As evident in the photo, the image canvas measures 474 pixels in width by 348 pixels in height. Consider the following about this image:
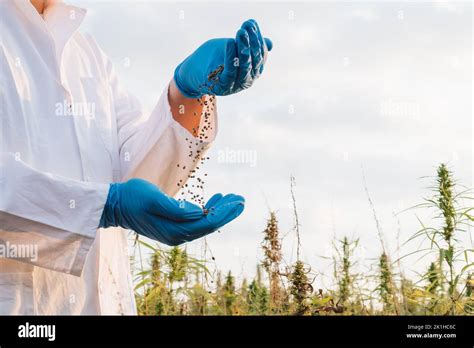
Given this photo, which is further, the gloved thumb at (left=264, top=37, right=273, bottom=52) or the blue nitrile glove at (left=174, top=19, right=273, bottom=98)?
the gloved thumb at (left=264, top=37, right=273, bottom=52)

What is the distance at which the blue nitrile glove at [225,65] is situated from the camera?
2139mm

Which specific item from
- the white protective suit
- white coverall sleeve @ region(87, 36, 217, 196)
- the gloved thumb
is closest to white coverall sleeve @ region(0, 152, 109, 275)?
the white protective suit

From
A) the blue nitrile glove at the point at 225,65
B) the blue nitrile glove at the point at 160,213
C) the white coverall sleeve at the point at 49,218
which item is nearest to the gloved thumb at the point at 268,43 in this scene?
the blue nitrile glove at the point at 225,65

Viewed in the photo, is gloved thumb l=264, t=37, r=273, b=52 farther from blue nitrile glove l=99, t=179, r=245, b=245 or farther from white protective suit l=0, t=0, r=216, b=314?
blue nitrile glove l=99, t=179, r=245, b=245

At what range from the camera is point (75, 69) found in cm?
255

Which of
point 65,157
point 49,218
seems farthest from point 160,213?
point 65,157

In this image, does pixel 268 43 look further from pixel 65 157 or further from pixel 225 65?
pixel 65 157

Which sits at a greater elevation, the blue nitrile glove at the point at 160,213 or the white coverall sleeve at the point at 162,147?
the white coverall sleeve at the point at 162,147

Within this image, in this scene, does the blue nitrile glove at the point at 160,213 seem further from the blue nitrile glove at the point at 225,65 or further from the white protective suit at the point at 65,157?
the blue nitrile glove at the point at 225,65

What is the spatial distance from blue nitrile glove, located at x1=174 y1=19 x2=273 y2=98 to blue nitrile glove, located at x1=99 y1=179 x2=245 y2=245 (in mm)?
417

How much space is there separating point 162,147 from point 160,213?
1.55ft

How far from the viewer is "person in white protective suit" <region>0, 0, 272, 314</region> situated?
203cm
